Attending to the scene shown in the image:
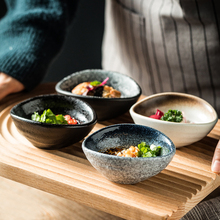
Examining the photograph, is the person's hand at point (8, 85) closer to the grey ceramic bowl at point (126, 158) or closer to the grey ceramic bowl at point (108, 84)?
the grey ceramic bowl at point (108, 84)

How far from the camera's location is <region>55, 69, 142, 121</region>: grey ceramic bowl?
104 centimetres

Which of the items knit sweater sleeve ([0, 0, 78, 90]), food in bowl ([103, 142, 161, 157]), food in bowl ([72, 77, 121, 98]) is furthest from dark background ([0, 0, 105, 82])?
food in bowl ([103, 142, 161, 157])

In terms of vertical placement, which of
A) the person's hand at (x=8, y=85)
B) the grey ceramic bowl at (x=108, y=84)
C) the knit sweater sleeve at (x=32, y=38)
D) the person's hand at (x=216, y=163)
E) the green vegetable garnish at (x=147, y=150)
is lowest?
the person's hand at (x=216, y=163)

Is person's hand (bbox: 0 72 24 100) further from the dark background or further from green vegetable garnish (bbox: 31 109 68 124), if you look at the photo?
the dark background

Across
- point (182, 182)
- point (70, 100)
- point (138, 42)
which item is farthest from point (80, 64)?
point (182, 182)

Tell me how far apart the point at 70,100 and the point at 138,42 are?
711mm

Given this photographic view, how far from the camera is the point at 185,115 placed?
3.64ft

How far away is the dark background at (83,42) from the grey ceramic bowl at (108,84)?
124cm

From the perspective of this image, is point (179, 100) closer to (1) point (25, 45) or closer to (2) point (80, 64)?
(1) point (25, 45)

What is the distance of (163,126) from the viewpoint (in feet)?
2.94

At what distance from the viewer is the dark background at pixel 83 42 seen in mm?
2361

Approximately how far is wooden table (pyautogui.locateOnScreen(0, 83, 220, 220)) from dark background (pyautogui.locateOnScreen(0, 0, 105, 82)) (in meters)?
1.66

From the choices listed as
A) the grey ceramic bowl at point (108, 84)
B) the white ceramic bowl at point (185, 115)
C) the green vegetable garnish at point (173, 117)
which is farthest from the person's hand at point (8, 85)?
the green vegetable garnish at point (173, 117)

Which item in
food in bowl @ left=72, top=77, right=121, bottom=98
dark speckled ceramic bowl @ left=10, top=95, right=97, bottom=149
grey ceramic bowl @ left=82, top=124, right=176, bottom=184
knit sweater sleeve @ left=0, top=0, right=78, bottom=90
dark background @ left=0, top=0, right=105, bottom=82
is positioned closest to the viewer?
grey ceramic bowl @ left=82, top=124, right=176, bottom=184
